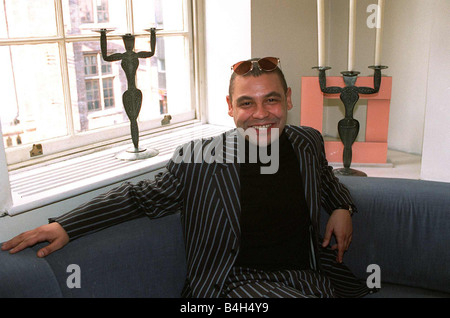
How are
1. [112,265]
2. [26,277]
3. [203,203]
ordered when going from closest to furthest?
1. [26,277]
2. [112,265]
3. [203,203]

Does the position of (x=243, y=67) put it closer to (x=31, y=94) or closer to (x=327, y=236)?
(x=327, y=236)

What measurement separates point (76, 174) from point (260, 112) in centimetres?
71

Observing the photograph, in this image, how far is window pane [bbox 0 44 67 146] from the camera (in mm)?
1622

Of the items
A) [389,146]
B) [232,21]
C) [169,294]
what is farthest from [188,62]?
[169,294]

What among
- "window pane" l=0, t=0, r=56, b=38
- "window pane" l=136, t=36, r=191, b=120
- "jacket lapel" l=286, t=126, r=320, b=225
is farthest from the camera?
"window pane" l=136, t=36, r=191, b=120

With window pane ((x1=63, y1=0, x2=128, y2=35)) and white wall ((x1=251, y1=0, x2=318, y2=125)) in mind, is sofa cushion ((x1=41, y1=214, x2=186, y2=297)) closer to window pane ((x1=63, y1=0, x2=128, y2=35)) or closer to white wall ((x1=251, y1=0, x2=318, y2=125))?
window pane ((x1=63, y1=0, x2=128, y2=35))

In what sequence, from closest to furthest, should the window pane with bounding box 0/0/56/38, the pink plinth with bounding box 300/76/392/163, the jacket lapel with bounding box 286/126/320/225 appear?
the jacket lapel with bounding box 286/126/320/225 < the window pane with bounding box 0/0/56/38 < the pink plinth with bounding box 300/76/392/163

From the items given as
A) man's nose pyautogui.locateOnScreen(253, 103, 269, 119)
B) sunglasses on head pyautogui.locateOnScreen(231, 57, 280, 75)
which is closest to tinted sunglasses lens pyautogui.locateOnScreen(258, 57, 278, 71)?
sunglasses on head pyautogui.locateOnScreen(231, 57, 280, 75)

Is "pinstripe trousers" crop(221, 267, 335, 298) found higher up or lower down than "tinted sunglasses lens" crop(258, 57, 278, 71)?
lower down

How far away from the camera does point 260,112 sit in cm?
141

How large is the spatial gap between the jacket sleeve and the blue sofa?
0.10ft

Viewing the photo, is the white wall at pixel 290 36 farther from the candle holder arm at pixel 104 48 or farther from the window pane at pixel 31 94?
the window pane at pixel 31 94

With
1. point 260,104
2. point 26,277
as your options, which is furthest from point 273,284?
point 26,277

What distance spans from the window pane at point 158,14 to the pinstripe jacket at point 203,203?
758 mm
